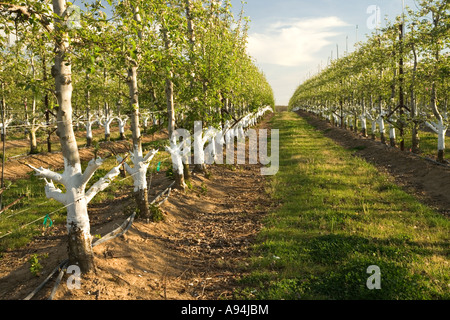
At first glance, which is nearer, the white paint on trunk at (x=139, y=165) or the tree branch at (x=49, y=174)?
the tree branch at (x=49, y=174)

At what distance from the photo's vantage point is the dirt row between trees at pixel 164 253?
6.10 metres

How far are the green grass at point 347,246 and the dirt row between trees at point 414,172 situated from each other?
827 millimetres

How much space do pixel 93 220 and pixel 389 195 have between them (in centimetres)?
1152

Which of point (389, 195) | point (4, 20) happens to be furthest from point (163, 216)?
point (389, 195)

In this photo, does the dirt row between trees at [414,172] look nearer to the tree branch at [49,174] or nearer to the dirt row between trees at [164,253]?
the dirt row between trees at [164,253]

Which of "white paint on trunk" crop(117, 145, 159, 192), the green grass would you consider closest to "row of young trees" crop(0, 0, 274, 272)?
"white paint on trunk" crop(117, 145, 159, 192)

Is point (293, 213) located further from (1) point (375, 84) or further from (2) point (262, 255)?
(1) point (375, 84)

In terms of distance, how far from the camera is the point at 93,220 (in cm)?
1066

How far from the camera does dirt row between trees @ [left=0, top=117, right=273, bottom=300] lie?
6.10 m

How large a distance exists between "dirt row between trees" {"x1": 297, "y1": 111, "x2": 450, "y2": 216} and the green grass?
2.71 ft

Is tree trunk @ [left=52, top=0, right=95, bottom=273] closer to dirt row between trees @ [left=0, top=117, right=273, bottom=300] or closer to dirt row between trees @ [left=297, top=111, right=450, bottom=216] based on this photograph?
dirt row between trees @ [left=0, top=117, right=273, bottom=300]

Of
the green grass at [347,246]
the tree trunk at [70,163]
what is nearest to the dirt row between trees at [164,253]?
the tree trunk at [70,163]

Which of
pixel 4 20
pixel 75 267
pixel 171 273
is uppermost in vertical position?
pixel 4 20

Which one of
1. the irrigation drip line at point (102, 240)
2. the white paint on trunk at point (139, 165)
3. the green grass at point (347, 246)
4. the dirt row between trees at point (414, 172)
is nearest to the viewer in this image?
the irrigation drip line at point (102, 240)
